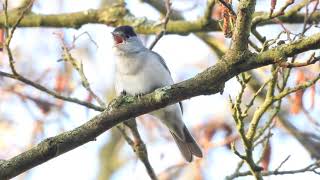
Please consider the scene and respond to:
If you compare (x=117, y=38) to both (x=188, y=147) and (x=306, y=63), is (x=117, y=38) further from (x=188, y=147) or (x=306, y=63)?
(x=306, y=63)

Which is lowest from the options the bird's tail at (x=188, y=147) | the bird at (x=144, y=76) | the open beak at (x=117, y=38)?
the bird's tail at (x=188, y=147)

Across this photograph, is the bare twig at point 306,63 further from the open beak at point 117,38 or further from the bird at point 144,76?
the open beak at point 117,38

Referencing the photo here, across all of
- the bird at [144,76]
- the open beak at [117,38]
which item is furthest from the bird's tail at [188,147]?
the open beak at [117,38]

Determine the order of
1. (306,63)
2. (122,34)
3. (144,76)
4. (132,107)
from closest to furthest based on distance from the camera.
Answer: (306,63), (132,107), (144,76), (122,34)

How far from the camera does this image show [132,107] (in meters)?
2.96

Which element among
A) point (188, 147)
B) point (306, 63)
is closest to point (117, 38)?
point (188, 147)

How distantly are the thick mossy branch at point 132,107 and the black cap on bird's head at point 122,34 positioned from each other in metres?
2.05

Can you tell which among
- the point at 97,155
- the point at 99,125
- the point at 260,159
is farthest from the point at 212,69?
the point at 97,155

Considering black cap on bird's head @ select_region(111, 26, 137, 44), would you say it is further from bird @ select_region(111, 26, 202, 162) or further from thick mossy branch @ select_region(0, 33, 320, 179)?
thick mossy branch @ select_region(0, 33, 320, 179)

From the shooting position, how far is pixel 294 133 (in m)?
4.98

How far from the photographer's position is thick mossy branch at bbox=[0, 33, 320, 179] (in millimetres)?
2754

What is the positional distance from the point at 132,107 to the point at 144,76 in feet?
5.69

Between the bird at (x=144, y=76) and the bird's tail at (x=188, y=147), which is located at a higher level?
the bird at (x=144, y=76)

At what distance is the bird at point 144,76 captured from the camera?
4668mm
